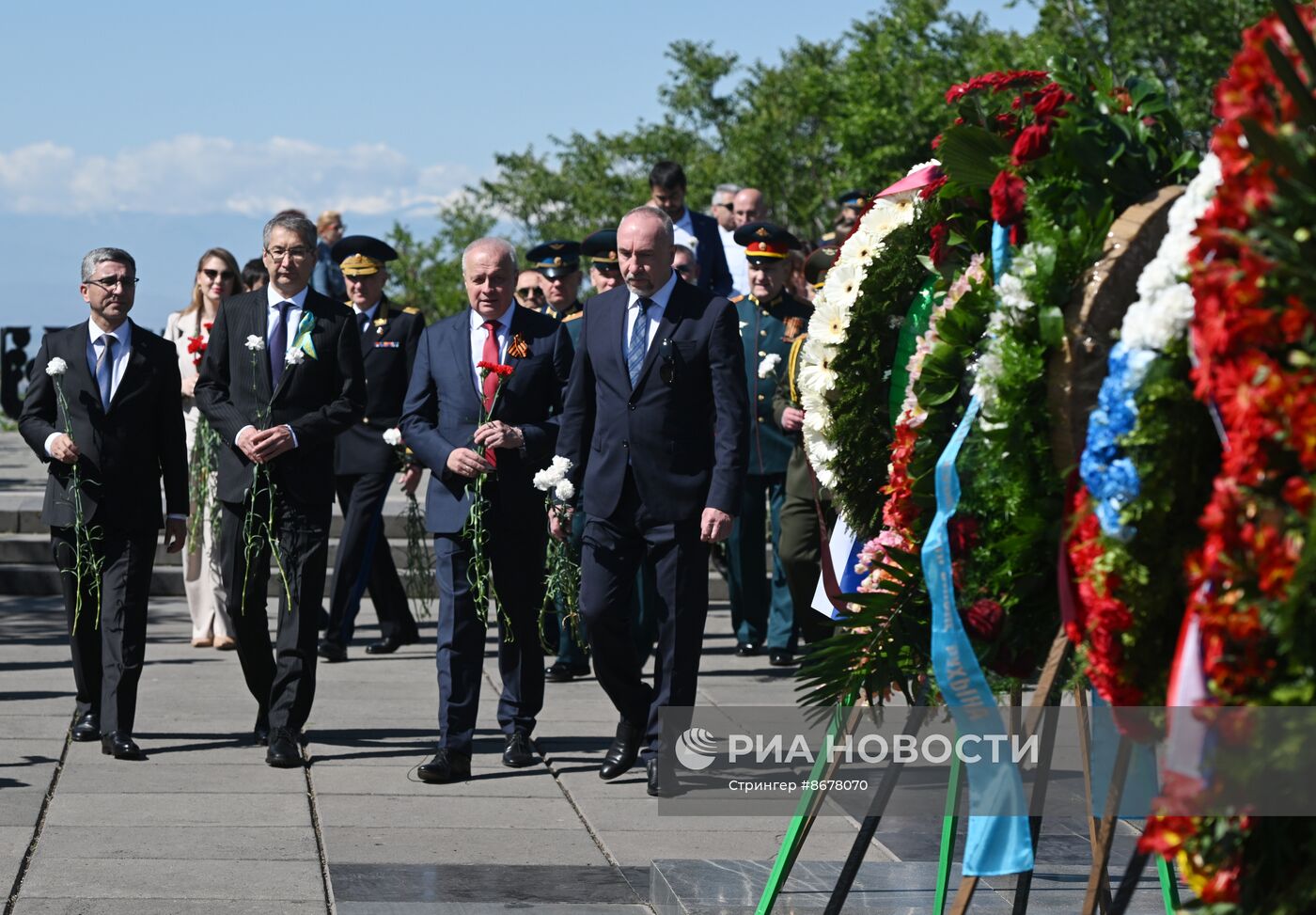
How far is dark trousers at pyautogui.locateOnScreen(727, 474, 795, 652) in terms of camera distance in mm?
10703

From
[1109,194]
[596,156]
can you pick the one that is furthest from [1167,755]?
[596,156]

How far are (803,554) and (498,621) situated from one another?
2.64 meters

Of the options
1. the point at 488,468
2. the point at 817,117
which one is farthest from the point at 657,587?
the point at 817,117

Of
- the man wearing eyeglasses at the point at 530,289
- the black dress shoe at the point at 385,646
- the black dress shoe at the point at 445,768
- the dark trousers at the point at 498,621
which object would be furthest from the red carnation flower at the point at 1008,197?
the man wearing eyeglasses at the point at 530,289

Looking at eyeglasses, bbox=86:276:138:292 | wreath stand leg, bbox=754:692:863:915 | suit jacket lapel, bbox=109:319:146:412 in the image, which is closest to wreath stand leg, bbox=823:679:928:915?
wreath stand leg, bbox=754:692:863:915

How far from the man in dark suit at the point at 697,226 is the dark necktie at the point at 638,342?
4.69m

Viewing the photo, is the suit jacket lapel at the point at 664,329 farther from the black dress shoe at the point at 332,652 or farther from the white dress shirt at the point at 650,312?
the black dress shoe at the point at 332,652

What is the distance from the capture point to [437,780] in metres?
7.36

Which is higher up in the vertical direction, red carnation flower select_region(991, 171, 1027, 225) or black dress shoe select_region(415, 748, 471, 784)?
red carnation flower select_region(991, 171, 1027, 225)

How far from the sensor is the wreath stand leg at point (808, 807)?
4.70 m

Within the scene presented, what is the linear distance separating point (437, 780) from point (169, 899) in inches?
77.2

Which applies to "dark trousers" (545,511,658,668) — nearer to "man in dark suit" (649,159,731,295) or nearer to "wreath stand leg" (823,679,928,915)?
"man in dark suit" (649,159,731,295)

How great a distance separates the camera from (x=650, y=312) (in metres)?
7.37

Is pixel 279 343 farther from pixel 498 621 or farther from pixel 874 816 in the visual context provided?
pixel 874 816
